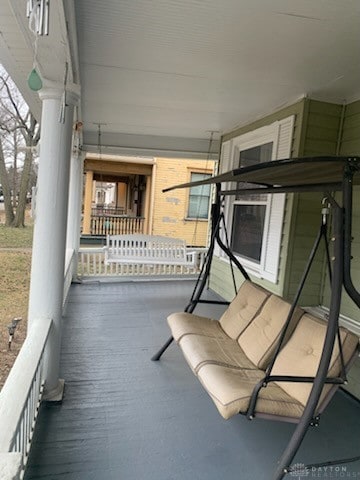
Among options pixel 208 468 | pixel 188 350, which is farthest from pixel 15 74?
pixel 208 468

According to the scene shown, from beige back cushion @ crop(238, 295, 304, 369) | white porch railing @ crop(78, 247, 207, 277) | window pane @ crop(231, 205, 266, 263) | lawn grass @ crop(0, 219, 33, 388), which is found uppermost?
window pane @ crop(231, 205, 266, 263)

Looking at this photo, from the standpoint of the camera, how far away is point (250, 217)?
15.4ft

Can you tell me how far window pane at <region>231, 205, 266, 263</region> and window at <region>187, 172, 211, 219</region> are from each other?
4877mm

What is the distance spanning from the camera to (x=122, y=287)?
5938 millimetres

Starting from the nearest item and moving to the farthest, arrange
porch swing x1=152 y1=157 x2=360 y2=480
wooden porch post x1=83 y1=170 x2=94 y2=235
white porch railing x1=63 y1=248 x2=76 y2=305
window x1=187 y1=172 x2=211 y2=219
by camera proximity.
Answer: porch swing x1=152 y1=157 x2=360 y2=480
white porch railing x1=63 y1=248 x2=76 y2=305
window x1=187 y1=172 x2=211 y2=219
wooden porch post x1=83 y1=170 x2=94 y2=235

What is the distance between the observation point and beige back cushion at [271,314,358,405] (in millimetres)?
1995

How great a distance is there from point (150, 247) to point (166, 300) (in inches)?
65.4

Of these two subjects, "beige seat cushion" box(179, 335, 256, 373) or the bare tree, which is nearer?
"beige seat cushion" box(179, 335, 256, 373)

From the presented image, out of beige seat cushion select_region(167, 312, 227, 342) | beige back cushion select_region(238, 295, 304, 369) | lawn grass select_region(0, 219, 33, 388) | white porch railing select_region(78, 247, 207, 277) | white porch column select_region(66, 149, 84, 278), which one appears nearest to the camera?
beige back cushion select_region(238, 295, 304, 369)

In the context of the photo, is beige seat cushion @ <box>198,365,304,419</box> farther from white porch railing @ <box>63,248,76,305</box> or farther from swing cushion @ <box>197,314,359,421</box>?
white porch railing @ <box>63,248,76,305</box>

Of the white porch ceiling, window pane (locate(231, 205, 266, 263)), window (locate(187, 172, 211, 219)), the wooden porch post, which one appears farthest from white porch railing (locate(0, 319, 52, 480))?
the wooden porch post

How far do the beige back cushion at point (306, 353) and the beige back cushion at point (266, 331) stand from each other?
12 cm

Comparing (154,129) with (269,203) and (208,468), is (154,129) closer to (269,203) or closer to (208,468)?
(269,203)

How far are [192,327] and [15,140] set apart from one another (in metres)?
7.58
